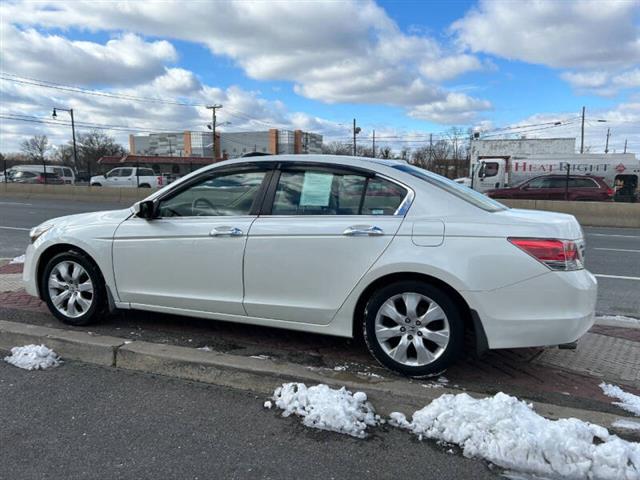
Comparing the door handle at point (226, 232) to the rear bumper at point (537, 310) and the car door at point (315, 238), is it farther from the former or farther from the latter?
the rear bumper at point (537, 310)

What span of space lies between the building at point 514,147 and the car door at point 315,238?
109 ft

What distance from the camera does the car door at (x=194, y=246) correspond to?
399 centimetres

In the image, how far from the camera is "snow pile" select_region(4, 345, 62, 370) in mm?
3893

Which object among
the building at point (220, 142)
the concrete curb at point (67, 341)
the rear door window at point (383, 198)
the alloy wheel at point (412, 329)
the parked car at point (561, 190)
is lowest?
the concrete curb at point (67, 341)

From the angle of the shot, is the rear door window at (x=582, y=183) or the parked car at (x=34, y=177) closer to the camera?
the rear door window at (x=582, y=183)

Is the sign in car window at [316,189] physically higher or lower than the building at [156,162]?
lower

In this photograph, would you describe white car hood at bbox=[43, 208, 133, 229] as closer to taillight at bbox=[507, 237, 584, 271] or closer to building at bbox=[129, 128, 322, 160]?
taillight at bbox=[507, 237, 584, 271]

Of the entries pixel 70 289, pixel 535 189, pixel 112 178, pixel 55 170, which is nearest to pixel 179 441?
pixel 70 289

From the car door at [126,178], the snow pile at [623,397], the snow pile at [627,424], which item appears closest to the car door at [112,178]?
the car door at [126,178]

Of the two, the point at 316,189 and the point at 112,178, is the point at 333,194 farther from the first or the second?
the point at 112,178

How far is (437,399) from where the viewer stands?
315cm

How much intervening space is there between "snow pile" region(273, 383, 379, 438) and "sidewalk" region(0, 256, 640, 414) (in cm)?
26

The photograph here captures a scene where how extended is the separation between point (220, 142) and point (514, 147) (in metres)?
71.1

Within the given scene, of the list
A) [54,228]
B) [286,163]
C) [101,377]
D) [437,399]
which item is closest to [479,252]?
[437,399]
